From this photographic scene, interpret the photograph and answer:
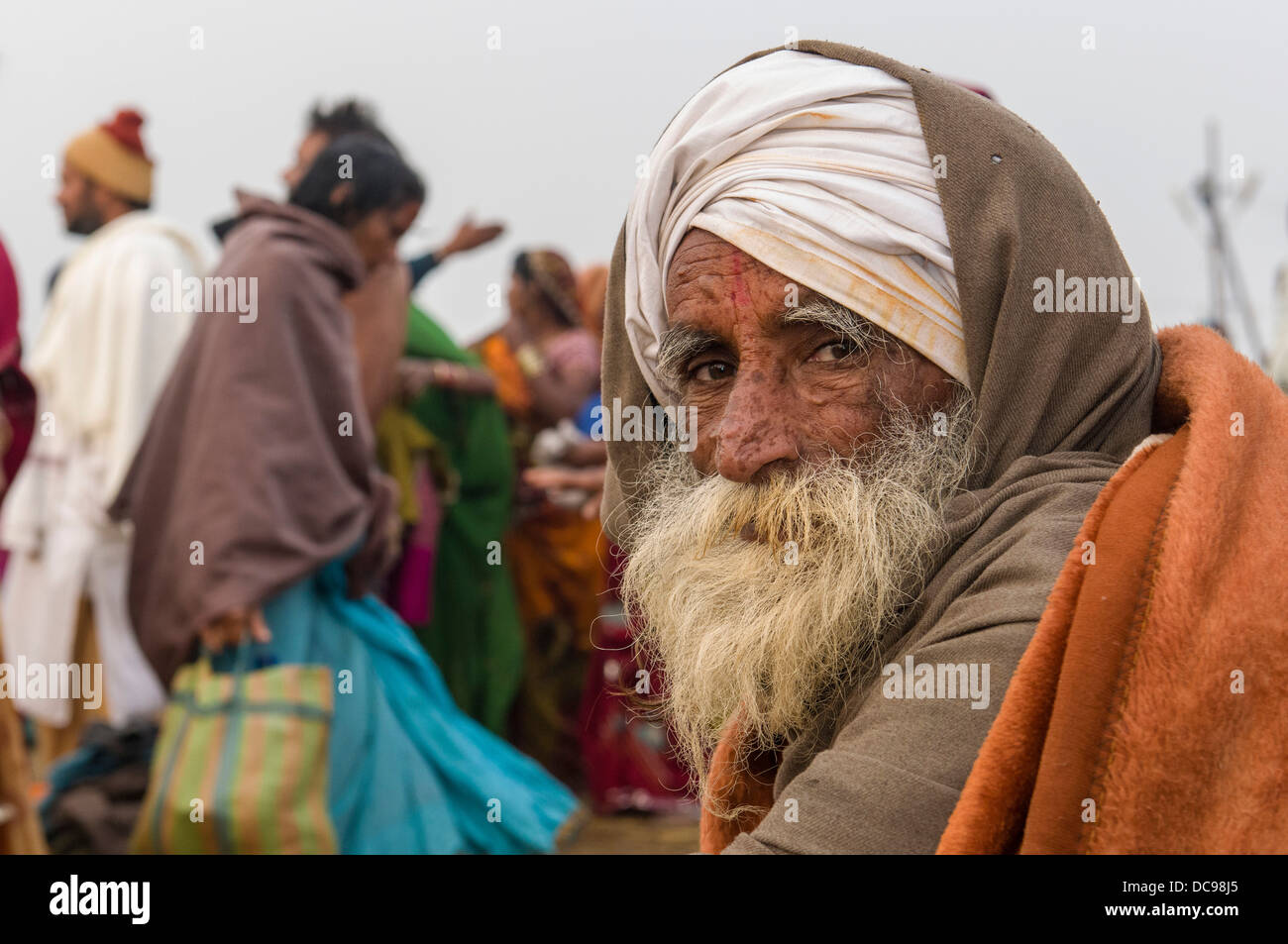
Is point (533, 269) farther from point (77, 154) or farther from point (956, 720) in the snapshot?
point (956, 720)

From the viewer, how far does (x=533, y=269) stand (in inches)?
384

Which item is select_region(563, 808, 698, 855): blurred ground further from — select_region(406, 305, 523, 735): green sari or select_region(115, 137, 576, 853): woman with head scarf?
select_region(115, 137, 576, 853): woman with head scarf

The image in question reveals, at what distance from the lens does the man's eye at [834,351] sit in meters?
1.91

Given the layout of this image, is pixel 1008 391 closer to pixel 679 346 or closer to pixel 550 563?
pixel 679 346

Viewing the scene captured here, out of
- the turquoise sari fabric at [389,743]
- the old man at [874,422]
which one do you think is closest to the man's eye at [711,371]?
the old man at [874,422]

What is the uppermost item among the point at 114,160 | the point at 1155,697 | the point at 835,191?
the point at 114,160

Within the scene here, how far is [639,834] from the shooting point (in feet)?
25.0

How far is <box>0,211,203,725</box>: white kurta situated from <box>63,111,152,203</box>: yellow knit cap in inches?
21.5

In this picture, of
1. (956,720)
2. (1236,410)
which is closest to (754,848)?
(956,720)

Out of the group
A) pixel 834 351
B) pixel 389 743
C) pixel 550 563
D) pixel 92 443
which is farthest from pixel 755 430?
pixel 550 563

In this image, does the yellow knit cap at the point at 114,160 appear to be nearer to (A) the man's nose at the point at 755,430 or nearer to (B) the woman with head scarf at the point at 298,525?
(B) the woman with head scarf at the point at 298,525

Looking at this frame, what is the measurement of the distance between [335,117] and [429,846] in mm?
3610

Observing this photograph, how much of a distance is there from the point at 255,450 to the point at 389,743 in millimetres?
1279

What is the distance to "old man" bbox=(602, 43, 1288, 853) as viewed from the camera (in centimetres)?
154
